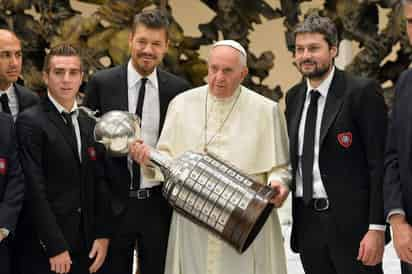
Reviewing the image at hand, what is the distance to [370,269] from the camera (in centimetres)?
392

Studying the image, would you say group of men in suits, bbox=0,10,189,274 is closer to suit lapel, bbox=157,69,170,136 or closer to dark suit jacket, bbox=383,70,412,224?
suit lapel, bbox=157,69,170,136

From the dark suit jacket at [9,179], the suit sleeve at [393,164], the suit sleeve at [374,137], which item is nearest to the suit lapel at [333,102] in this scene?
the suit sleeve at [374,137]

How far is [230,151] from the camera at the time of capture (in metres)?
4.06

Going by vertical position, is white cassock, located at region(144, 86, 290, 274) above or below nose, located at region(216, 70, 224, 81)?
below

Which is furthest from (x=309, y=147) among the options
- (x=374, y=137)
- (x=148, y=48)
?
(x=148, y=48)

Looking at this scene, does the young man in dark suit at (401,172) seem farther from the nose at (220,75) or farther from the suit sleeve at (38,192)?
the suit sleeve at (38,192)

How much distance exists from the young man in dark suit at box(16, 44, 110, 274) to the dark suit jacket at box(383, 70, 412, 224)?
1458 millimetres

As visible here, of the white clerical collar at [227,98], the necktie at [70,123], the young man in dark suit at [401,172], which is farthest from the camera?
the white clerical collar at [227,98]

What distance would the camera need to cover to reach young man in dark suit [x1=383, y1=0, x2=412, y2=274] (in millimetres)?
3385

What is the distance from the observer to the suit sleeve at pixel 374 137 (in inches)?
148

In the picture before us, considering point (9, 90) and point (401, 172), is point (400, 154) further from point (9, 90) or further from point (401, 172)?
point (9, 90)

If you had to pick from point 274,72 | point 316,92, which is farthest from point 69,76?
point 274,72

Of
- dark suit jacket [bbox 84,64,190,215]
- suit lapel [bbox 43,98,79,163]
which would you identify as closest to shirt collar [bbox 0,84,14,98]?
dark suit jacket [bbox 84,64,190,215]

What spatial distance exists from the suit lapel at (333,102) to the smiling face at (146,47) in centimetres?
99
